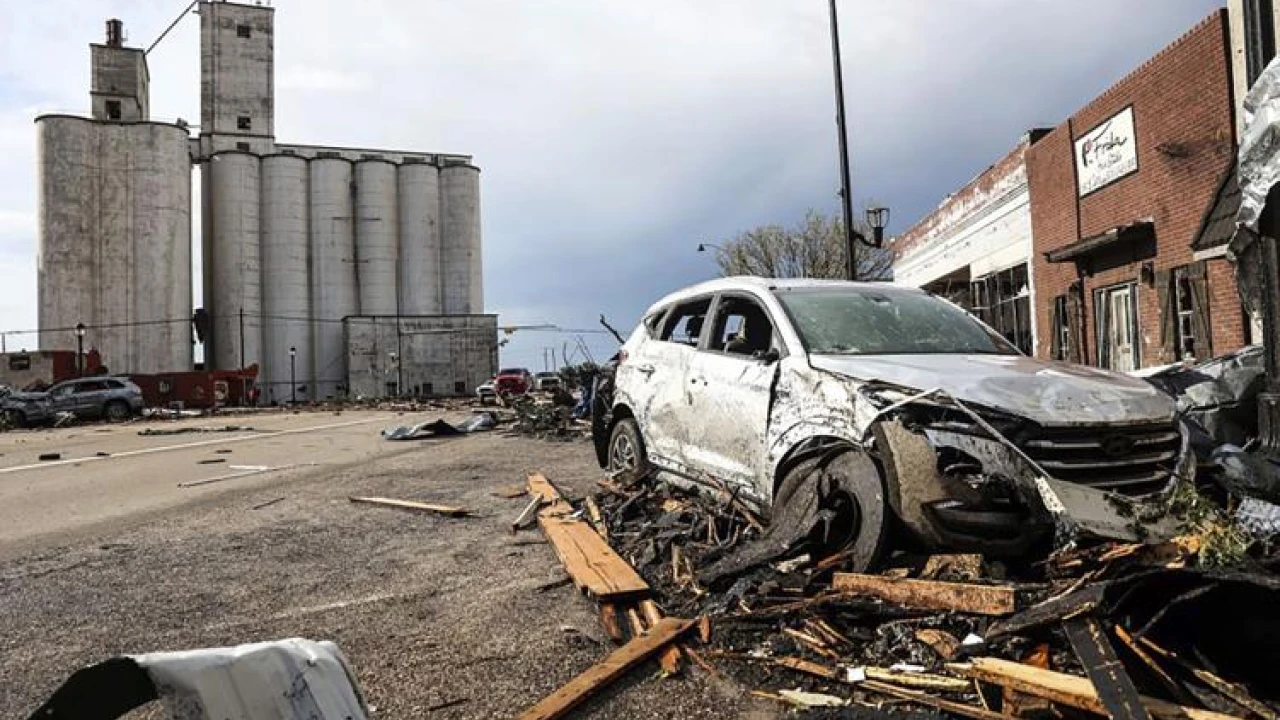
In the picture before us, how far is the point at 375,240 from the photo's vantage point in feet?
188

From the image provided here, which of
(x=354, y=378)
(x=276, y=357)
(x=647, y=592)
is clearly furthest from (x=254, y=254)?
Answer: (x=647, y=592)

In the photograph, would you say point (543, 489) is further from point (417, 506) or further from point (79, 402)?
point (79, 402)

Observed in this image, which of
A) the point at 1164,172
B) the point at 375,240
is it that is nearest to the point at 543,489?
the point at 1164,172

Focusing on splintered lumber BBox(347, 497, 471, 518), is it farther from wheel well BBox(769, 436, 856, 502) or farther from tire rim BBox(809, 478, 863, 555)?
tire rim BBox(809, 478, 863, 555)

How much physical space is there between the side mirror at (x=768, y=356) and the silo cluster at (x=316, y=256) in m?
54.8

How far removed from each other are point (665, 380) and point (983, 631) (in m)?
3.49

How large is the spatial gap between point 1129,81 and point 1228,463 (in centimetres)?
1069

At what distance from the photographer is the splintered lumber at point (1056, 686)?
2.50 metres

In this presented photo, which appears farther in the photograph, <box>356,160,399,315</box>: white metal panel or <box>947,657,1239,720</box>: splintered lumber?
<box>356,160,399,315</box>: white metal panel

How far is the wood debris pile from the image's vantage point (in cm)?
269

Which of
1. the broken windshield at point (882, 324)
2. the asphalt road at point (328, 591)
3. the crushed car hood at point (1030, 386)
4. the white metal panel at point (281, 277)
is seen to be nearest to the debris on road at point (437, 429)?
the asphalt road at point (328, 591)

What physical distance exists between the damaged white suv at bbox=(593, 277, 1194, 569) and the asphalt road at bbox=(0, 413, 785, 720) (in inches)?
49.5

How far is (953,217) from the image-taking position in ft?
69.5

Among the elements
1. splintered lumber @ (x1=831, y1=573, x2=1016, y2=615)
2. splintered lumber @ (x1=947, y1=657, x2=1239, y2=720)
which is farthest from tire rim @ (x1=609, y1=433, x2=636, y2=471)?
splintered lumber @ (x1=947, y1=657, x2=1239, y2=720)
